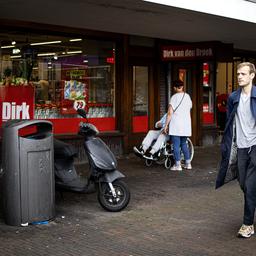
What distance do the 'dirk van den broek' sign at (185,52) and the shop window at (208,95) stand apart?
2.25 metres

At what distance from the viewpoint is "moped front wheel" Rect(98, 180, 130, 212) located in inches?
277

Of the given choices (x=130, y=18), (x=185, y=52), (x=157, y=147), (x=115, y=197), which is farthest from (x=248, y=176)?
(x=185, y=52)

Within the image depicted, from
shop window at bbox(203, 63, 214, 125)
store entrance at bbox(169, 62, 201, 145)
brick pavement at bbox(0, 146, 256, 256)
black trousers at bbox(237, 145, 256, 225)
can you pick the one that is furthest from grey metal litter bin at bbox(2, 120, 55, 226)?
shop window at bbox(203, 63, 214, 125)

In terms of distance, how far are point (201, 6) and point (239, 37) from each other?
4.64 m

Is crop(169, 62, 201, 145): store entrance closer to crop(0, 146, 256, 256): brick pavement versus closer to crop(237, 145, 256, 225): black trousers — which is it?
crop(0, 146, 256, 256): brick pavement

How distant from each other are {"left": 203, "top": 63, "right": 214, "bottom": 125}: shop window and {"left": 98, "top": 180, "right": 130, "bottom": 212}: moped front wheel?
827cm

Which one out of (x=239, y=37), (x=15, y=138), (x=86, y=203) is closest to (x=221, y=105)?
(x=239, y=37)

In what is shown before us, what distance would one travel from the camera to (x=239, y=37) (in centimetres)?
1345

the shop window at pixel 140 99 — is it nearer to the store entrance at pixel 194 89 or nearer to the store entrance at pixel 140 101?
the store entrance at pixel 140 101

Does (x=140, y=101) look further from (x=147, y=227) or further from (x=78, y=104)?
(x=147, y=227)

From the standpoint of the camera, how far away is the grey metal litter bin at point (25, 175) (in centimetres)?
618

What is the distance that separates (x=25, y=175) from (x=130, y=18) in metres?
4.82

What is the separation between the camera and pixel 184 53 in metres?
12.6

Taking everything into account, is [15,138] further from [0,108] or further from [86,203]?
[0,108]
